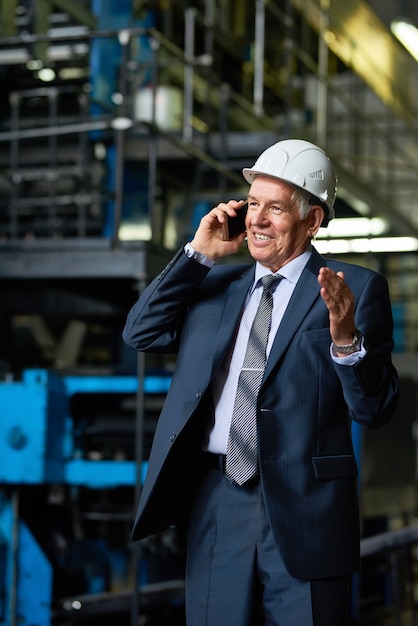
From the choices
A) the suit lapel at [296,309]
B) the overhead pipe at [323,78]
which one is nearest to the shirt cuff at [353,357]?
the suit lapel at [296,309]

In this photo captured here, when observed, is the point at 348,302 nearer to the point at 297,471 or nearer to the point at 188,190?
the point at 297,471

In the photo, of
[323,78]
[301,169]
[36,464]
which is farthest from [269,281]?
[323,78]

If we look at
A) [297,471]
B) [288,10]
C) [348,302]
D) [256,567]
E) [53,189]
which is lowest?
[256,567]

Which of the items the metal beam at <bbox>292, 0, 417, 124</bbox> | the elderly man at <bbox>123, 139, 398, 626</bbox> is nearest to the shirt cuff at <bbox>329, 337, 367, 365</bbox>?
the elderly man at <bbox>123, 139, 398, 626</bbox>

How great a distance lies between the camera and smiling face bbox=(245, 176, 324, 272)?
2.76m

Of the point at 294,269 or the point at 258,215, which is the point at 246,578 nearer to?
the point at 294,269

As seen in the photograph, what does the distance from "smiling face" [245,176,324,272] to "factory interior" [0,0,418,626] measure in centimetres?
233

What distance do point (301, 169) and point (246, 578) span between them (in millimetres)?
977

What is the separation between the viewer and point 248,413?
2.72 meters

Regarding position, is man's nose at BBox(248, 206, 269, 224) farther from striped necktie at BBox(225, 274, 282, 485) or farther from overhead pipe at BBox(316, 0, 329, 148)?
overhead pipe at BBox(316, 0, 329, 148)

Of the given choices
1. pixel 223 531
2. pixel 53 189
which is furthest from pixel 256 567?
pixel 53 189

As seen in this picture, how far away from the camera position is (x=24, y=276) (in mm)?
5672

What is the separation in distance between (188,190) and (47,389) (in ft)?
9.79

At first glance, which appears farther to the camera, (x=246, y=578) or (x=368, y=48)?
(x=368, y=48)
